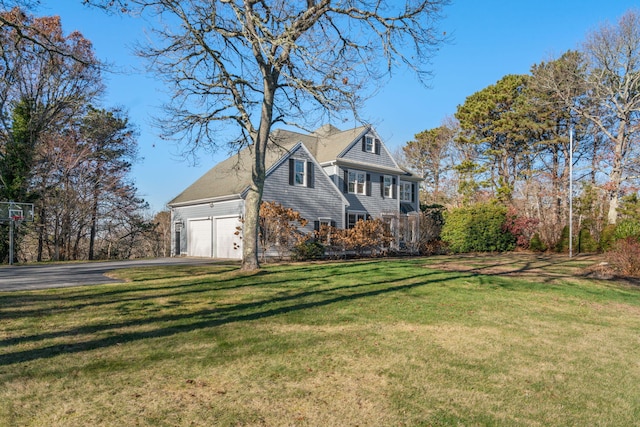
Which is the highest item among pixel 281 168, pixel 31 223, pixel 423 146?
pixel 423 146

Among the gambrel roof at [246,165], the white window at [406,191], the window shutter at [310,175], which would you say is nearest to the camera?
the gambrel roof at [246,165]

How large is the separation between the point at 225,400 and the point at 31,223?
2352 centimetres

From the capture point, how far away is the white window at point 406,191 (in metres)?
28.6

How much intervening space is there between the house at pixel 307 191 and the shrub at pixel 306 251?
2.33 meters

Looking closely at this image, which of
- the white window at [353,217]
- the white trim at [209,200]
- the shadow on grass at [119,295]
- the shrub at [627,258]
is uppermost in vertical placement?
the white trim at [209,200]

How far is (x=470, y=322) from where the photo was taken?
661 cm

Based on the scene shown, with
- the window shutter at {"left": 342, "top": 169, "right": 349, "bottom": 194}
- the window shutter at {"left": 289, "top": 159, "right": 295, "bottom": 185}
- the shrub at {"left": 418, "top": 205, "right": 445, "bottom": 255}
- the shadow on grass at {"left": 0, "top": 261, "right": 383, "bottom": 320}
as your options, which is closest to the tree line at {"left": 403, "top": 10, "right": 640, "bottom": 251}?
the shrub at {"left": 418, "top": 205, "right": 445, "bottom": 255}

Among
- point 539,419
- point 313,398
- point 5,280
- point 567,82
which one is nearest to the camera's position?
point 539,419

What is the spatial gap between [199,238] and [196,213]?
142 centimetres

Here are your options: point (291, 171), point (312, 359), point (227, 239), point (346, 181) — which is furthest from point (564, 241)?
point (312, 359)

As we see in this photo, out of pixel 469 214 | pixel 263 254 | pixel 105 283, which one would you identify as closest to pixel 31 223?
pixel 263 254

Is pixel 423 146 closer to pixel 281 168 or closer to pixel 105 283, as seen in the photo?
pixel 281 168

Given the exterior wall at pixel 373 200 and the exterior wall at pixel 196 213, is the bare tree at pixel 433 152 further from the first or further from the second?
the exterior wall at pixel 196 213

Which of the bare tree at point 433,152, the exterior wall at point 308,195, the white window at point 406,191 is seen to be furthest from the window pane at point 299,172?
the bare tree at point 433,152
